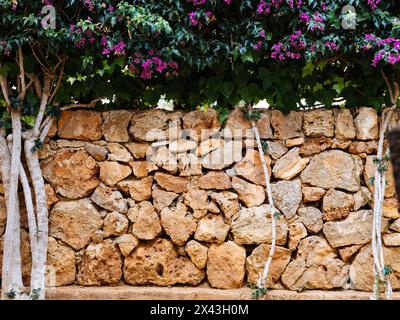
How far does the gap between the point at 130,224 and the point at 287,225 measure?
42.4 inches

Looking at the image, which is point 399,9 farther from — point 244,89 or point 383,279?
point 383,279

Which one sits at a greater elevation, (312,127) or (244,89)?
(244,89)

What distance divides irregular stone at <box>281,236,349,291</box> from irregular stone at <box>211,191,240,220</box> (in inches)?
20.1

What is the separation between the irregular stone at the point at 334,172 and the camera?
374 centimetres

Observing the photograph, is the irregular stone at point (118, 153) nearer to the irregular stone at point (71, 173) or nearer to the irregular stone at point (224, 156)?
the irregular stone at point (71, 173)

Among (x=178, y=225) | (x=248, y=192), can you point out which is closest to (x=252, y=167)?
(x=248, y=192)

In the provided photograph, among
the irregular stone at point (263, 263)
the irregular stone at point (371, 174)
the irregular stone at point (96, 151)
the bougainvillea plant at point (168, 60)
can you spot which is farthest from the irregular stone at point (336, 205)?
the irregular stone at point (96, 151)

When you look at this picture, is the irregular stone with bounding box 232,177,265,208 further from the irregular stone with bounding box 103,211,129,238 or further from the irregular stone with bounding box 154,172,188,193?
the irregular stone with bounding box 103,211,129,238

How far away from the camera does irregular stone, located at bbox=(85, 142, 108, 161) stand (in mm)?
3795

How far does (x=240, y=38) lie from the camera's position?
11.9ft

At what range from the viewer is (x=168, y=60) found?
3.49 metres

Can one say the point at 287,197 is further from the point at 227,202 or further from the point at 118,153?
the point at 118,153

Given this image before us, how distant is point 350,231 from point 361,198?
24 centimetres

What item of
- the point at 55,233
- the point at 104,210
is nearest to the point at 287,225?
the point at 104,210
